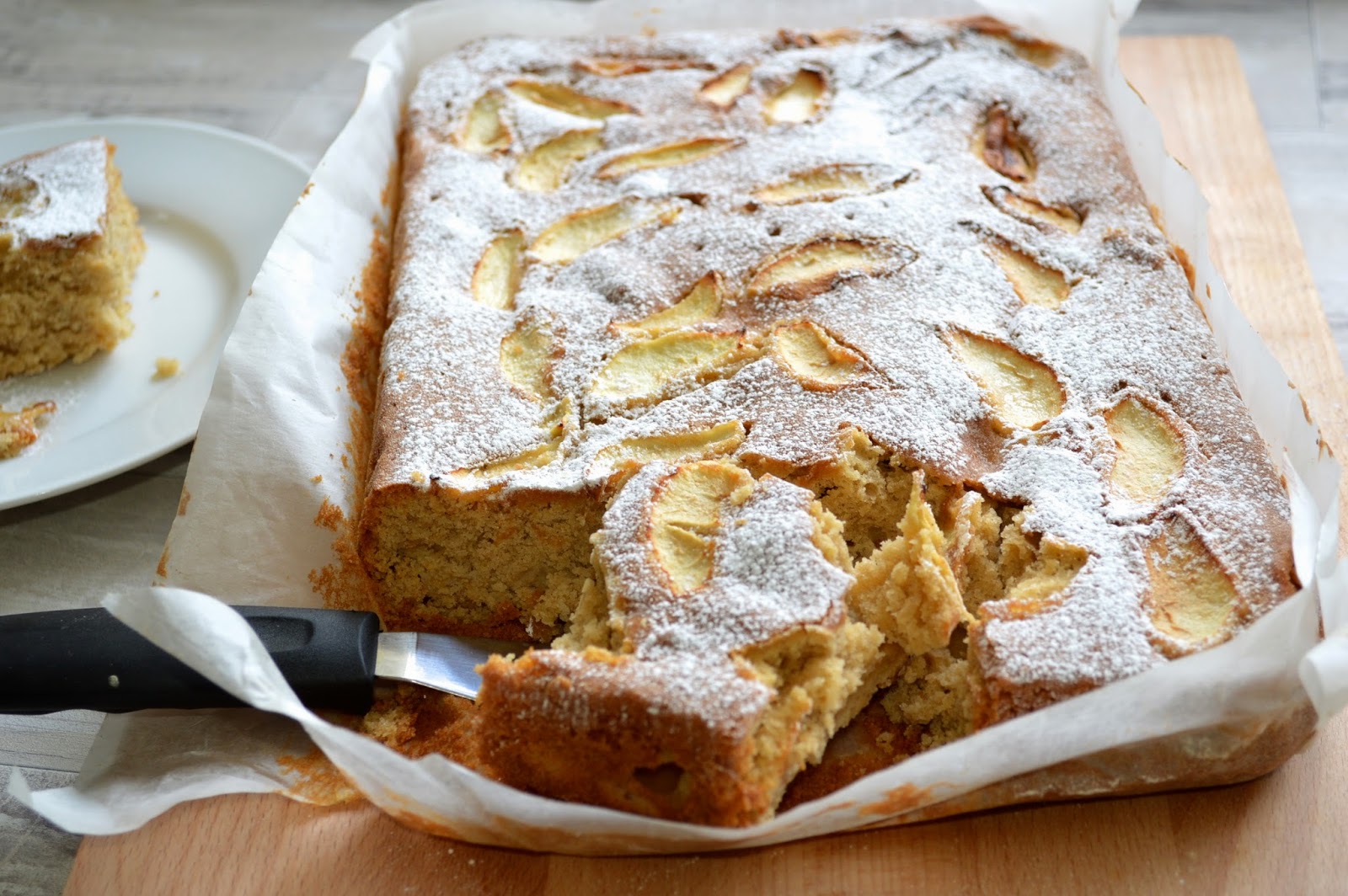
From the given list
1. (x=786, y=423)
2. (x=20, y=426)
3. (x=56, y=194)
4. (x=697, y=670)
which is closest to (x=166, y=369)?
(x=20, y=426)

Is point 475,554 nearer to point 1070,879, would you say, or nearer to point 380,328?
point 380,328

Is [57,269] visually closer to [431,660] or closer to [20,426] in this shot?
[20,426]

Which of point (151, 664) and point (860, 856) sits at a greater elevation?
point (151, 664)

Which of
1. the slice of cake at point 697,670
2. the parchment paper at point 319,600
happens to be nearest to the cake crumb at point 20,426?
the parchment paper at point 319,600

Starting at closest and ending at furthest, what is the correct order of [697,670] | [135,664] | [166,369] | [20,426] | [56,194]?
[697,670] < [135,664] < [20,426] < [166,369] < [56,194]

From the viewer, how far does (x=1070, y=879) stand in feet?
5.42

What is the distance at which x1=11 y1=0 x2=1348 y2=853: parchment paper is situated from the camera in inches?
62.6

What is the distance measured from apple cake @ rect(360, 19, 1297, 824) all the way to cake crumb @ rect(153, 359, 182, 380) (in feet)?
1.75

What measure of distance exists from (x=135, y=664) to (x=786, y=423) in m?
1.06

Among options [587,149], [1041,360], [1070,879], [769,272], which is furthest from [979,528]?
[587,149]

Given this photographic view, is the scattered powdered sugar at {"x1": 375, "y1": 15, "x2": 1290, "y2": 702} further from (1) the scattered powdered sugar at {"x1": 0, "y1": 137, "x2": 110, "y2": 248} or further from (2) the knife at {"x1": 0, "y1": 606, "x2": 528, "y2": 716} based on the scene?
(1) the scattered powdered sugar at {"x1": 0, "y1": 137, "x2": 110, "y2": 248}

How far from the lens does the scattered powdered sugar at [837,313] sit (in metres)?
1.76

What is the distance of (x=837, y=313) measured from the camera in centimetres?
218

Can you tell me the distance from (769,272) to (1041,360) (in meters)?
0.52
